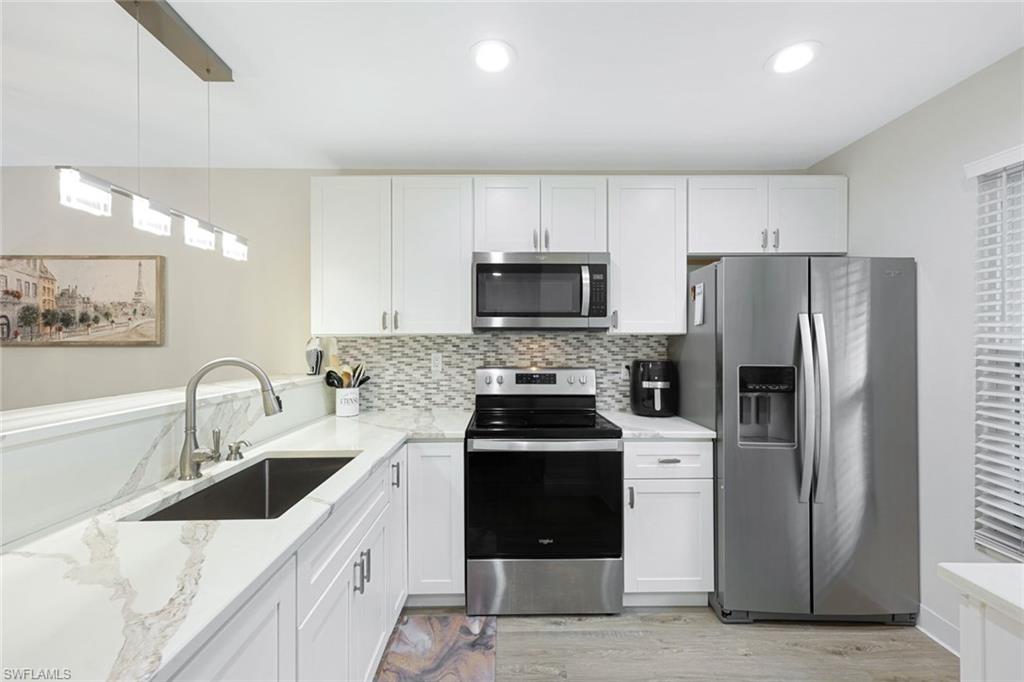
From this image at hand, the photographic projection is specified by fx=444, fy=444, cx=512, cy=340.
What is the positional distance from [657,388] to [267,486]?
6.74ft

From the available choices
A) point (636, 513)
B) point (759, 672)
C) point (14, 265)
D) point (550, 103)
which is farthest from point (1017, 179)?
point (14, 265)

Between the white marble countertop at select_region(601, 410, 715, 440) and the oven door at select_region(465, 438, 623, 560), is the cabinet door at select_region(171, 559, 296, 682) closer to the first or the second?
the oven door at select_region(465, 438, 623, 560)

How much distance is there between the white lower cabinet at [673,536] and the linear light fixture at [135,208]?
7.21 ft

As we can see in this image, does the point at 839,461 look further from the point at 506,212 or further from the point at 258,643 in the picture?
the point at 258,643

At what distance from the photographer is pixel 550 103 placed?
2.05 m

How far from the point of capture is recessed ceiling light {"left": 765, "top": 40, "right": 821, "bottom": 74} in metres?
1.65

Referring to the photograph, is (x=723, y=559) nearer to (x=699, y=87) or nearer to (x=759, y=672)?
(x=759, y=672)

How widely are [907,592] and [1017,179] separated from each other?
1861 mm

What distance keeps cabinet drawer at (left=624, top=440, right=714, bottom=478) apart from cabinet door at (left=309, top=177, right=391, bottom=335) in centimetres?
156

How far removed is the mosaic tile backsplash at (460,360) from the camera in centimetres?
288

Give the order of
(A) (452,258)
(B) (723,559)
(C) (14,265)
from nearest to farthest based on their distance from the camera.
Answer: (C) (14,265) < (B) (723,559) < (A) (452,258)

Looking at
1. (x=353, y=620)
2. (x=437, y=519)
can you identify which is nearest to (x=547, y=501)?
(x=437, y=519)

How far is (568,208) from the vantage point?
8.46 ft

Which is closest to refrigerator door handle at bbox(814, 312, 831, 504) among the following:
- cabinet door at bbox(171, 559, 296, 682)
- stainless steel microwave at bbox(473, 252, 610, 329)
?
stainless steel microwave at bbox(473, 252, 610, 329)
